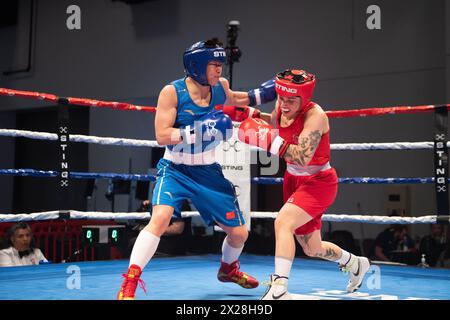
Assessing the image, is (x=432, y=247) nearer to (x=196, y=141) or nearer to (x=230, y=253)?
(x=230, y=253)

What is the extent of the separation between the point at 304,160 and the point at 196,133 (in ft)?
1.61

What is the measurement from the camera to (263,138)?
2.57 metres

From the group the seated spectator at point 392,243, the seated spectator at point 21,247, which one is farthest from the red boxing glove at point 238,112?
the seated spectator at point 392,243

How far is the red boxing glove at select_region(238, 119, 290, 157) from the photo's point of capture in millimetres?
2561

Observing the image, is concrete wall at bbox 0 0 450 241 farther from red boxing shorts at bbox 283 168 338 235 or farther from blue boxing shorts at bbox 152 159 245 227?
blue boxing shorts at bbox 152 159 245 227

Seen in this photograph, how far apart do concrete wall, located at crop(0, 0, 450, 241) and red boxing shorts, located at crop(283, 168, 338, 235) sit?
4.01 meters

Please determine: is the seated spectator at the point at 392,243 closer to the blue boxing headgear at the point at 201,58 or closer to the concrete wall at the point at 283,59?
the concrete wall at the point at 283,59

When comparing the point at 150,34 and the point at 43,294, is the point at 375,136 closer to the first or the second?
the point at 150,34

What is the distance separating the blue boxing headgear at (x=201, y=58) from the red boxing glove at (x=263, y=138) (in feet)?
1.17

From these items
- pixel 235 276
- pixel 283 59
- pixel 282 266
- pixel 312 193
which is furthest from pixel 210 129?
pixel 283 59

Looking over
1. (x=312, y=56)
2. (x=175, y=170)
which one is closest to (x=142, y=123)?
(x=312, y=56)

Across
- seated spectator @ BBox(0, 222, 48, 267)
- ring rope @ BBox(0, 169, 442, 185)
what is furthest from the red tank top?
seated spectator @ BBox(0, 222, 48, 267)

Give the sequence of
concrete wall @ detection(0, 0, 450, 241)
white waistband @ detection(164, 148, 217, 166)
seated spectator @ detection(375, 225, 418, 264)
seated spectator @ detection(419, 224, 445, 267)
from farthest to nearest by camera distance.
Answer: concrete wall @ detection(0, 0, 450, 241)
seated spectator @ detection(375, 225, 418, 264)
seated spectator @ detection(419, 224, 445, 267)
white waistband @ detection(164, 148, 217, 166)

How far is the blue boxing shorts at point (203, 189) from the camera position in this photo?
2.75 meters
